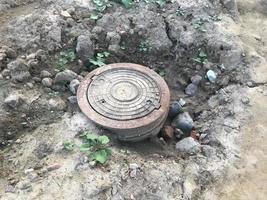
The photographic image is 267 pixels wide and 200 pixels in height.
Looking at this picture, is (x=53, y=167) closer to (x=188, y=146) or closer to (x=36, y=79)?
(x=36, y=79)

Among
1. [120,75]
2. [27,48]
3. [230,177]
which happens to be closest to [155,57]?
[120,75]

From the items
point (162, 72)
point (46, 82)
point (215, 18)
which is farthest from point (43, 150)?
point (215, 18)

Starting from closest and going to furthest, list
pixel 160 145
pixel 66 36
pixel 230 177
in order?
pixel 230 177, pixel 160 145, pixel 66 36

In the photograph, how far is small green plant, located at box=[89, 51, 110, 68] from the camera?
4305mm

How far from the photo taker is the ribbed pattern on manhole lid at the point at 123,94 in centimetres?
377

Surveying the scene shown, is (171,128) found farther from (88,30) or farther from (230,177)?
(88,30)

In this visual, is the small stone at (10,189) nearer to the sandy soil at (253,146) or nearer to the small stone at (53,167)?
the small stone at (53,167)

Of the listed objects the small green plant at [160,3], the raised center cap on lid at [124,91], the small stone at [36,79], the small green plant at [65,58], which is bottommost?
the raised center cap on lid at [124,91]

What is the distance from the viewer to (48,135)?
143 inches

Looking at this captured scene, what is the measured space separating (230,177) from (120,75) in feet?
4.82

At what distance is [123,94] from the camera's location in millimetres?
3910

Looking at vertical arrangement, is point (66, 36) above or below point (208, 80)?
above

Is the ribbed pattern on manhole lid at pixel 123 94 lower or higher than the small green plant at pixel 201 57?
higher

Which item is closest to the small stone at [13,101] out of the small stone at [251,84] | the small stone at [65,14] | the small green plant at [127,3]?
the small stone at [65,14]
